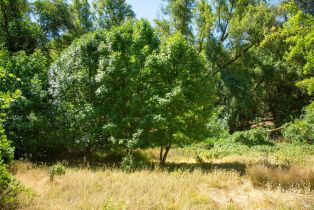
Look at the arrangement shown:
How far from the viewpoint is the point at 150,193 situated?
8555 millimetres

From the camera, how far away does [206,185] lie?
32.9ft

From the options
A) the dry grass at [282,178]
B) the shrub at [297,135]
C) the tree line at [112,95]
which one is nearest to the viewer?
the dry grass at [282,178]

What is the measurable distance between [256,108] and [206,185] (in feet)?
71.8

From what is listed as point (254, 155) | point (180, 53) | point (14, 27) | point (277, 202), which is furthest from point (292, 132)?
point (14, 27)

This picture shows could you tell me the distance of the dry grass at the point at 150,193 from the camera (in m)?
7.59

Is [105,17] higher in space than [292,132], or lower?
higher

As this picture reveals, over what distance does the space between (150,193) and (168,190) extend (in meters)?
0.55

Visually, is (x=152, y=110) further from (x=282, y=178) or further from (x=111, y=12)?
(x=111, y=12)

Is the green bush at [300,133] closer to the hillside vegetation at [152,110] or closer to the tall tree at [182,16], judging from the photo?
the hillside vegetation at [152,110]

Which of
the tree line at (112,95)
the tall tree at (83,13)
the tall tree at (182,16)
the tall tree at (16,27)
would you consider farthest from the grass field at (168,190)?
the tall tree at (83,13)

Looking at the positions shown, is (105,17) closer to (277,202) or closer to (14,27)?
(14,27)

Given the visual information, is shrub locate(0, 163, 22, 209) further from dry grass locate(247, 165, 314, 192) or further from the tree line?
dry grass locate(247, 165, 314, 192)

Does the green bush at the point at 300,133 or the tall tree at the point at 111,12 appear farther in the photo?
the tall tree at the point at 111,12

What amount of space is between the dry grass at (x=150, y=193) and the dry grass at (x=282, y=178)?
36 cm
